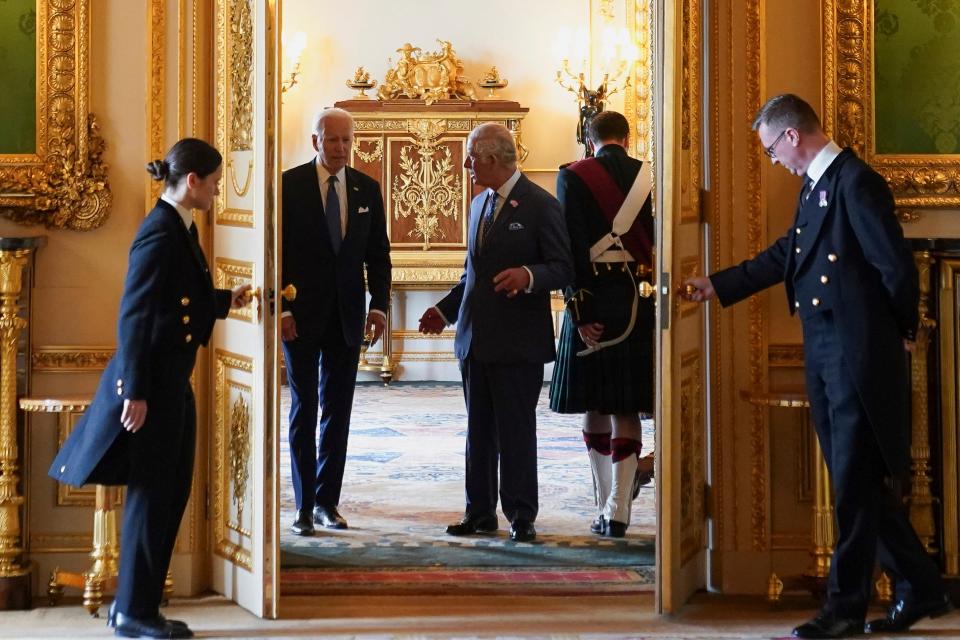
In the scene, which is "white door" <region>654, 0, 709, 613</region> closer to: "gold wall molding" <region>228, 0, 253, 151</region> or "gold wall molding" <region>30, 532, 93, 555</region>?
"gold wall molding" <region>228, 0, 253, 151</region>

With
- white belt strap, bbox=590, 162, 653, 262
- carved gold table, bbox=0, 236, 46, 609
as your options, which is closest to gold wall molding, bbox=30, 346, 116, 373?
carved gold table, bbox=0, 236, 46, 609

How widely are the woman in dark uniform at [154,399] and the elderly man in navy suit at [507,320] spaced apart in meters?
1.57

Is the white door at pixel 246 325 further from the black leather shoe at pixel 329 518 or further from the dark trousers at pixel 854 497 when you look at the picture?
the dark trousers at pixel 854 497

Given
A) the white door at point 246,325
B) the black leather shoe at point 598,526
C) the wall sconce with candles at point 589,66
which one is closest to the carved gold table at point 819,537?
the black leather shoe at point 598,526

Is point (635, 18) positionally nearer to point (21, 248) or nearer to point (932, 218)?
point (932, 218)

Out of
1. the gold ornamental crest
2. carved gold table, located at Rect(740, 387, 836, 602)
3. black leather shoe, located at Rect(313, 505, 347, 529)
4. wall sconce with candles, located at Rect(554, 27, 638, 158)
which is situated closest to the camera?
carved gold table, located at Rect(740, 387, 836, 602)

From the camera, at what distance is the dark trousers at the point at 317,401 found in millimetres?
5688

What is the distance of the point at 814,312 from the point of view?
4.34m

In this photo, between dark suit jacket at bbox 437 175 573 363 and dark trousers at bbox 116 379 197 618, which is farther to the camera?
dark suit jacket at bbox 437 175 573 363

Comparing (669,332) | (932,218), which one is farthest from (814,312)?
(932,218)

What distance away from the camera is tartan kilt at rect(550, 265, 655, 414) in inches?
224

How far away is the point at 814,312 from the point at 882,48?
1.29m

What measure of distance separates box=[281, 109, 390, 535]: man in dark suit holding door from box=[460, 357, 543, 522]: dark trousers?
497 mm

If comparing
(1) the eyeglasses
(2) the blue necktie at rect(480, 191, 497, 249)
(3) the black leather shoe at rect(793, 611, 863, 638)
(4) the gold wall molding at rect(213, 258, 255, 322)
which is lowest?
(3) the black leather shoe at rect(793, 611, 863, 638)
